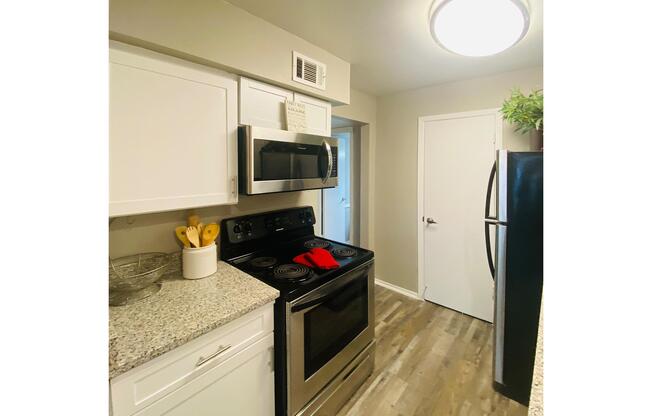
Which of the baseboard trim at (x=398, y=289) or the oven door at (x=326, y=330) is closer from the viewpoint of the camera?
the oven door at (x=326, y=330)

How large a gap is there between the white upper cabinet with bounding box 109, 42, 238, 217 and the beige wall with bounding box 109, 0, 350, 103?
8 cm

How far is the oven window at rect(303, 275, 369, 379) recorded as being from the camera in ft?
4.60

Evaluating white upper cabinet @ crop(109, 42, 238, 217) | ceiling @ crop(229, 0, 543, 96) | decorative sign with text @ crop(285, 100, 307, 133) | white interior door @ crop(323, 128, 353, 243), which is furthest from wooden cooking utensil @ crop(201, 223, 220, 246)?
white interior door @ crop(323, 128, 353, 243)

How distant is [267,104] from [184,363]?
1346 mm

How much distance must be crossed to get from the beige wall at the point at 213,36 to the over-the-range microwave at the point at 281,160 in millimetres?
330

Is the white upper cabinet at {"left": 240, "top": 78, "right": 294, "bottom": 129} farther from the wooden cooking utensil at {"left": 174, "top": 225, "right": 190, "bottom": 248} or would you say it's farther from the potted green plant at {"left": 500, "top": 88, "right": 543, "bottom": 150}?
the potted green plant at {"left": 500, "top": 88, "right": 543, "bottom": 150}

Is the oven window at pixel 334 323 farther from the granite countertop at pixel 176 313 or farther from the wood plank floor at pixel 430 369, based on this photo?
the wood plank floor at pixel 430 369

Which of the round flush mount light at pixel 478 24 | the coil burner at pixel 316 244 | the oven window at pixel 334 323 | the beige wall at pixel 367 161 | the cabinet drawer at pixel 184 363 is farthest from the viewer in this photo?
the beige wall at pixel 367 161

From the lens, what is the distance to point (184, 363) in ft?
3.31

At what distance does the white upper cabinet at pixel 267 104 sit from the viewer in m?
1.51

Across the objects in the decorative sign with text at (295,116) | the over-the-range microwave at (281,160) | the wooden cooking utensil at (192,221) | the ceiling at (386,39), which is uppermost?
the ceiling at (386,39)

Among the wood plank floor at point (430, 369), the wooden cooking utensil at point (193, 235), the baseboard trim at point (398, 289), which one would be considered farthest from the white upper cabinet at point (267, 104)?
the baseboard trim at point (398, 289)
